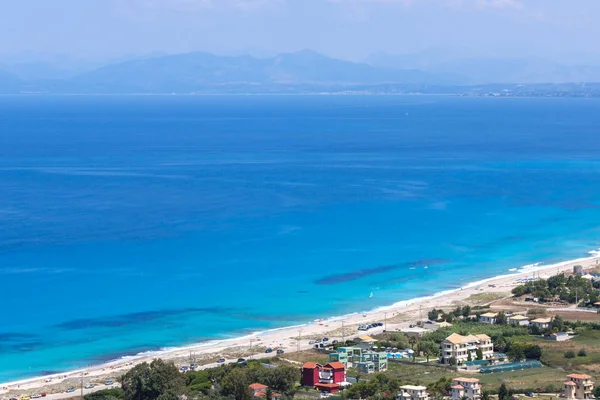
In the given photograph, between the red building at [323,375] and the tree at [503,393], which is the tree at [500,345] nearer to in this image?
the red building at [323,375]

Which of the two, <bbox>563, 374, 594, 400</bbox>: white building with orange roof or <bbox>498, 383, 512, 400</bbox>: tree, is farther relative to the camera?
<bbox>563, 374, 594, 400</bbox>: white building with orange roof

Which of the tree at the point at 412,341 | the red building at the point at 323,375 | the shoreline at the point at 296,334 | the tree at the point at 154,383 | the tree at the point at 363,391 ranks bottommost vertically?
the shoreline at the point at 296,334

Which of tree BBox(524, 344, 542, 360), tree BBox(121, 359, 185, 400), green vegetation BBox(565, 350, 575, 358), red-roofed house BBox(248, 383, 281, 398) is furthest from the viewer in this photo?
tree BBox(524, 344, 542, 360)

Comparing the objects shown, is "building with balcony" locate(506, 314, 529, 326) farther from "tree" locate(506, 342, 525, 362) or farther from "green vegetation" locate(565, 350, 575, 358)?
"green vegetation" locate(565, 350, 575, 358)

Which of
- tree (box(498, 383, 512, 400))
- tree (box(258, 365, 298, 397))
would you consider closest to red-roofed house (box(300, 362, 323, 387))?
tree (box(258, 365, 298, 397))

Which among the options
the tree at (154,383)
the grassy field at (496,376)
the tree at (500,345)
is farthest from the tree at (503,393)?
the tree at (154,383)

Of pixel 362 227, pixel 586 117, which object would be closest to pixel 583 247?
pixel 362 227

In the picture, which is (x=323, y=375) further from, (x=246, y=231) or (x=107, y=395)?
(x=246, y=231)
